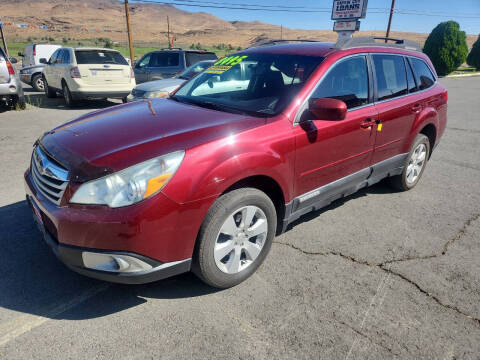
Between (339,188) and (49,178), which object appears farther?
(339,188)

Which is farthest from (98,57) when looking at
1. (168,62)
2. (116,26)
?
(116,26)

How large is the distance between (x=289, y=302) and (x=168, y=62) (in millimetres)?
10717

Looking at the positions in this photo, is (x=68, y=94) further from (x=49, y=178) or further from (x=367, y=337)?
(x=367, y=337)

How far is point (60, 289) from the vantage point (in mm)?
2604

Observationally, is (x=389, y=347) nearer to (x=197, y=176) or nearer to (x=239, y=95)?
(x=197, y=176)

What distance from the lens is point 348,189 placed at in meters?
3.59

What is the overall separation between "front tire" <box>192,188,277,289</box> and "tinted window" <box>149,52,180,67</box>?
997cm

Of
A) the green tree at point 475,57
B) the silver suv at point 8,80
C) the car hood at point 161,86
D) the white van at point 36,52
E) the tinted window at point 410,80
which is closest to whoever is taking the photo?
the tinted window at point 410,80

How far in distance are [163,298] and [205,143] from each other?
1180mm

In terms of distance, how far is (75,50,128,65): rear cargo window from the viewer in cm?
959

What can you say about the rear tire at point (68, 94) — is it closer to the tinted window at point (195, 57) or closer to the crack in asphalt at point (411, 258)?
the tinted window at point (195, 57)

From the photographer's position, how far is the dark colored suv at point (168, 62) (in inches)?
451

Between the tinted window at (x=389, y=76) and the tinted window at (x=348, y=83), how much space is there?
0.24 meters

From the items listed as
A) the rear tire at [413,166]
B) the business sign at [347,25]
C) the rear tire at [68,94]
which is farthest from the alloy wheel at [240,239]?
the business sign at [347,25]
